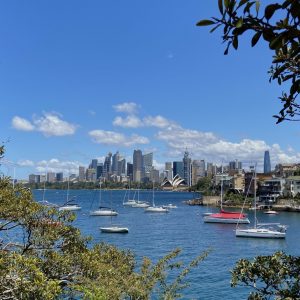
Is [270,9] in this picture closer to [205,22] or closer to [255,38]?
[255,38]

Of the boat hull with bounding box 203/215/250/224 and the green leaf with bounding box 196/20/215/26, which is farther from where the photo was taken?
the boat hull with bounding box 203/215/250/224

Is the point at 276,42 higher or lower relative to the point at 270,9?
lower

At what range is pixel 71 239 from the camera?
1077 centimetres

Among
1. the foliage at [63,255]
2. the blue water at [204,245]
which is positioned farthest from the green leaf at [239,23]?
the blue water at [204,245]

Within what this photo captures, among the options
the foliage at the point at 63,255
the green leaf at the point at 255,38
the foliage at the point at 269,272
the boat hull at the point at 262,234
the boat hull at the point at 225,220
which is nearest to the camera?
the green leaf at the point at 255,38

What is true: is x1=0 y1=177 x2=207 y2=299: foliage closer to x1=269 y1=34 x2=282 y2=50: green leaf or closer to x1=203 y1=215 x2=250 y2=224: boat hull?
x1=269 y1=34 x2=282 y2=50: green leaf

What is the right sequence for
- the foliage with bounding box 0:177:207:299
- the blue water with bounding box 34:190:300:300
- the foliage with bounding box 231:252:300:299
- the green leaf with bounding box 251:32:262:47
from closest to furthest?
the green leaf with bounding box 251:32:262:47, the foliage with bounding box 231:252:300:299, the foliage with bounding box 0:177:207:299, the blue water with bounding box 34:190:300:300

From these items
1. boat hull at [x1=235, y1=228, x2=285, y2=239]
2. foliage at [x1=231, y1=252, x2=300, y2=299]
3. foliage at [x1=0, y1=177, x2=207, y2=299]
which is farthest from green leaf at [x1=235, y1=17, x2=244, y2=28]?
boat hull at [x1=235, y1=228, x2=285, y2=239]

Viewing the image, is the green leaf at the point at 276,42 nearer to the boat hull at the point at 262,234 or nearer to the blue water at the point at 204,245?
the blue water at the point at 204,245

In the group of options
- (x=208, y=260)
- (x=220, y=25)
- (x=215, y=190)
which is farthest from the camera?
(x=215, y=190)

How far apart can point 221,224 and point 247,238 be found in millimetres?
17740

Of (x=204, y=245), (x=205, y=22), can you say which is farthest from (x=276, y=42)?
(x=204, y=245)

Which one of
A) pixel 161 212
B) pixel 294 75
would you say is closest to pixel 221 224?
pixel 161 212

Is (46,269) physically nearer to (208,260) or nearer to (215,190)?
(208,260)
